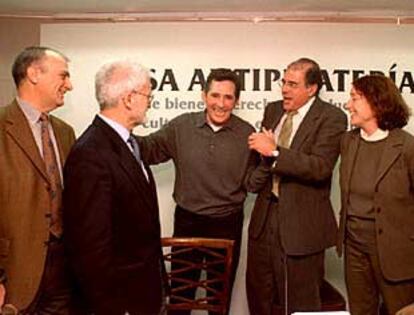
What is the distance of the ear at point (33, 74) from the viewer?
2628 millimetres

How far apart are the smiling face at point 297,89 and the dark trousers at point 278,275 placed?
560 millimetres

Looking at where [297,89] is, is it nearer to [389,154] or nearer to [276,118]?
[276,118]

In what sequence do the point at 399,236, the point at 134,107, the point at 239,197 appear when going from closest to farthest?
the point at 134,107
the point at 399,236
the point at 239,197

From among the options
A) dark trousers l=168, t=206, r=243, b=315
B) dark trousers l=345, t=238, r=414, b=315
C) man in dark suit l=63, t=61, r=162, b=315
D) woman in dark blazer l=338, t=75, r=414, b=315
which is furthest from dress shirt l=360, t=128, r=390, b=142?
man in dark suit l=63, t=61, r=162, b=315

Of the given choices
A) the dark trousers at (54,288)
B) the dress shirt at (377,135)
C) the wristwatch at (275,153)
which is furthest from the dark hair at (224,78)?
the dark trousers at (54,288)

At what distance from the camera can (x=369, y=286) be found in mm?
3113

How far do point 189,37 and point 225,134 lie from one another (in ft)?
2.46

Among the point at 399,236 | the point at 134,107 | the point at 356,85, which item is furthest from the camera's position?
the point at 356,85

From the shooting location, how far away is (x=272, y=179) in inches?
133

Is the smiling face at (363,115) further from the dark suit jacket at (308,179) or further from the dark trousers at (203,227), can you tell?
the dark trousers at (203,227)

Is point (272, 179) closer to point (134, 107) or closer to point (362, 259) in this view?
point (362, 259)

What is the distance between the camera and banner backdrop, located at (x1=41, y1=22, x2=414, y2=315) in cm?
383

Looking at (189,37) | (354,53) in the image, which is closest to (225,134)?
(189,37)

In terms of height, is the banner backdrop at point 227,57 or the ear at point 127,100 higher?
the banner backdrop at point 227,57
